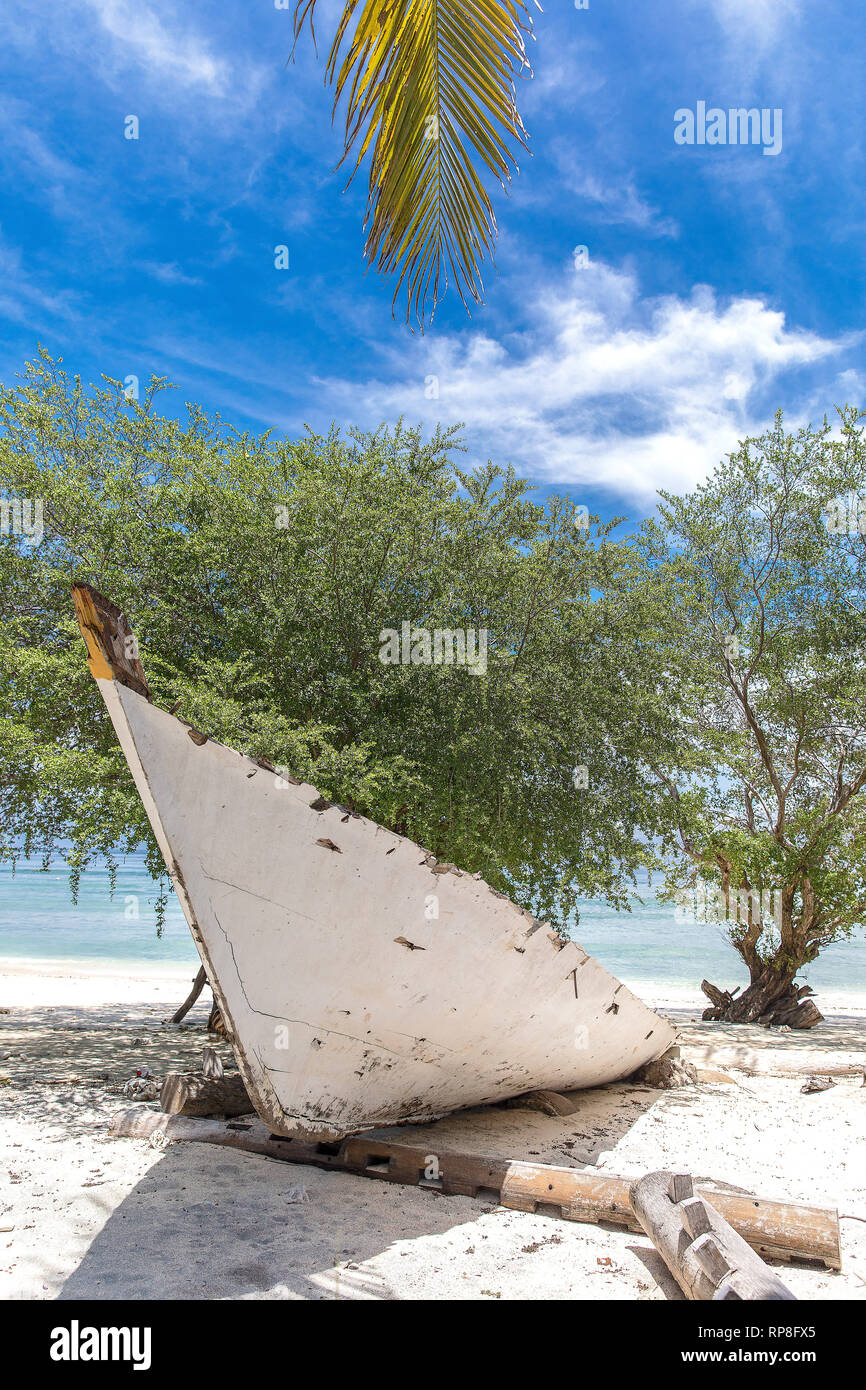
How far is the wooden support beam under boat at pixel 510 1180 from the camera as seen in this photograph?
3.97m

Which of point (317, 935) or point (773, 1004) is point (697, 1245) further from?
point (773, 1004)

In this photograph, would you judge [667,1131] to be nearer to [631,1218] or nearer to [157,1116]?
[631,1218]

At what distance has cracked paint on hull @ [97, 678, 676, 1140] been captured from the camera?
4.12 metres

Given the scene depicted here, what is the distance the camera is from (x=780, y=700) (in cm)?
1314

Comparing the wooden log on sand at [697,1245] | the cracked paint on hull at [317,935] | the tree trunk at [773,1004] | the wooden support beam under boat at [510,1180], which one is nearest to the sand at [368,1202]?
the wooden support beam under boat at [510,1180]

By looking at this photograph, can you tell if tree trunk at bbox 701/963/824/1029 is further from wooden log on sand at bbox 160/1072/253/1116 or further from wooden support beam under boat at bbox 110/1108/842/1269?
wooden log on sand at bbox 160/1072/253/1116

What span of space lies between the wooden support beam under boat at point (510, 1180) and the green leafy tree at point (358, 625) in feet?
10.8

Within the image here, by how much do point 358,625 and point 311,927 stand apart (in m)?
5.09

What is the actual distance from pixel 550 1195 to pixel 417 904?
1870 millimetres

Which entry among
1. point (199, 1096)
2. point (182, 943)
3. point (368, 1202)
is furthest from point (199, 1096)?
point (182, 943)

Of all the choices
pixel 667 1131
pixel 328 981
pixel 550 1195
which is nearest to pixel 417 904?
pixel 328 981

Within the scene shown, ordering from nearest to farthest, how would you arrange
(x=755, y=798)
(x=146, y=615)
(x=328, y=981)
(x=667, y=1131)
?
(x=328, y=981) < (x=667, y=1131) < (x=146, y=615) < (x=755, y=798)
